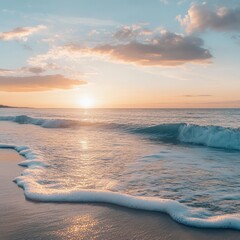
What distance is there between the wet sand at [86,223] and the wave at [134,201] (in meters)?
0.18

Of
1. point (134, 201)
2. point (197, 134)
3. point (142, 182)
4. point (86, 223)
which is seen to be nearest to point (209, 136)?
point (197, 134)

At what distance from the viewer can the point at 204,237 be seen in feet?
17.0

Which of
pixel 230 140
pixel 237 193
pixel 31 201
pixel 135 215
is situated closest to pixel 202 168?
pixel 237 193

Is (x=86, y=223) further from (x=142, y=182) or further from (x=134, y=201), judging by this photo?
(x=142, y=182)

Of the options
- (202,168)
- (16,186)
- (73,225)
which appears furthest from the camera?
(202,168)

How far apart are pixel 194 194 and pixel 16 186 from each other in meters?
4.63

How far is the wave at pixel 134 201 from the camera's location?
18.6 ft

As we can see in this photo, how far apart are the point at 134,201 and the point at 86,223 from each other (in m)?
1.44

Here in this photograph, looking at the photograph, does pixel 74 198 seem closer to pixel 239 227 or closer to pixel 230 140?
pixel 239 227

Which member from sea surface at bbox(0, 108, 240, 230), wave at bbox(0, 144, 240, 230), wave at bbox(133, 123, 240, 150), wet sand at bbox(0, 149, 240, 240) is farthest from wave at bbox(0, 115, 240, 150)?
wet sand at bbox(0, 149, 240, 240)

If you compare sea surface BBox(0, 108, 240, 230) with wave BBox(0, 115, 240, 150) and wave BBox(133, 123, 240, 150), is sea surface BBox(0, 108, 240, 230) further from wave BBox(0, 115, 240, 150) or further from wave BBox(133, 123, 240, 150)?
wave BBox(0, 115, 240, 150)

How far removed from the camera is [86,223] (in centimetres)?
575

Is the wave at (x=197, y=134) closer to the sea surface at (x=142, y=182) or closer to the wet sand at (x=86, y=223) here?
the sea surface at (x=142, y=182)

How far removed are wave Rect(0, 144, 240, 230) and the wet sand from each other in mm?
179
